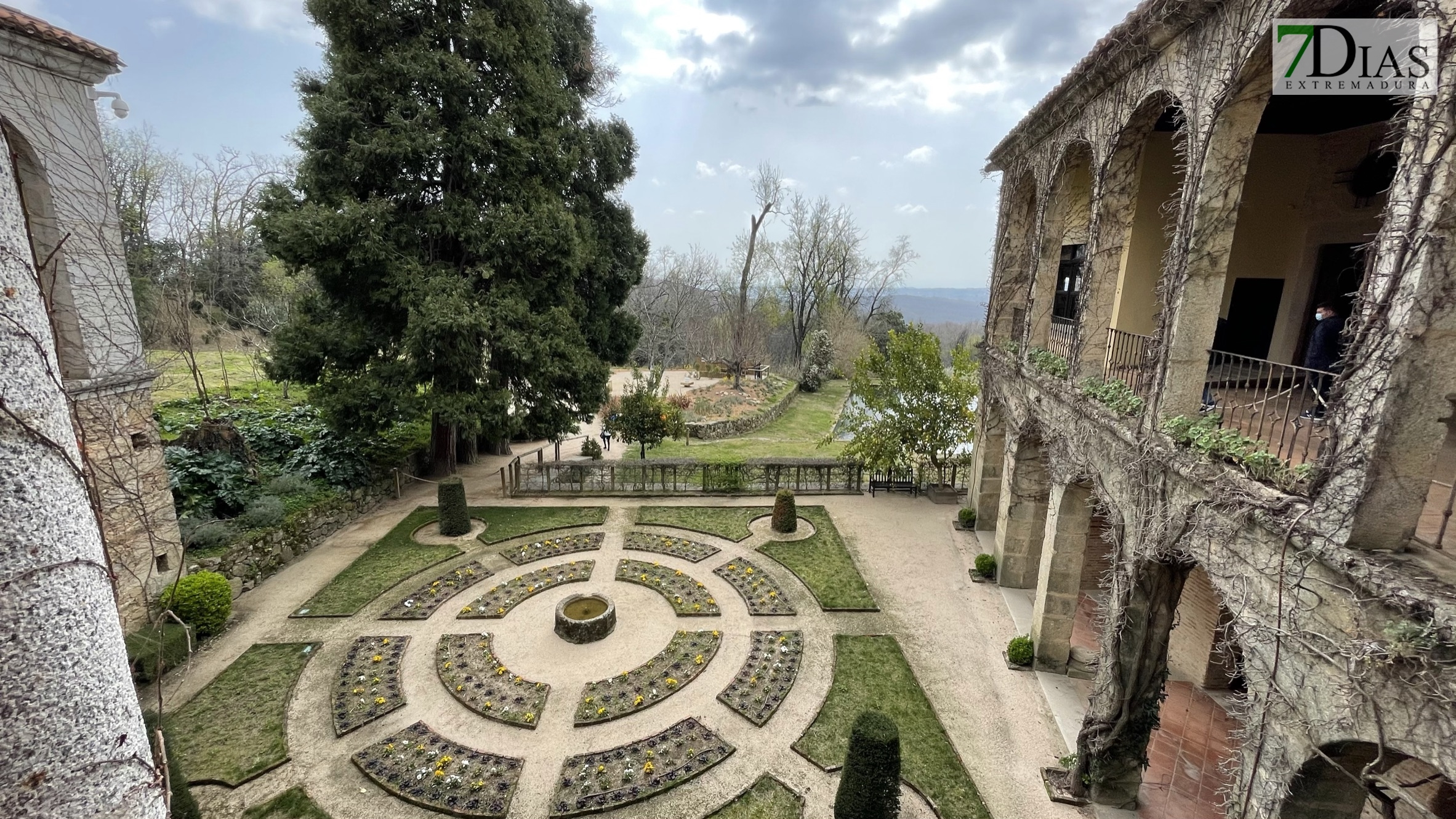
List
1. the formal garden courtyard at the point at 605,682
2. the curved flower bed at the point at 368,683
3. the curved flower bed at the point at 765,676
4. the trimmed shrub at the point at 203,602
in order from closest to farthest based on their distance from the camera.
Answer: the formal garden courtyard at the point at 605,682, the curved flower bed at the point at 368,683, the curved flower bed at the point at 765,676, the trimmed shrub at the point at 203,602

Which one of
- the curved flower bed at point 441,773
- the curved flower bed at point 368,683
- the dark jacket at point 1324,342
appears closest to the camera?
the dark jacket at point 1324,342

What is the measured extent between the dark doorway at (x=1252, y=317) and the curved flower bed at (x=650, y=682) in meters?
10.6

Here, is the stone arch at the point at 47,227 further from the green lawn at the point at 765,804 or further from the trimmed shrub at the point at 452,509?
the green lawn at the point at 765,804

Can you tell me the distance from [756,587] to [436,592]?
6783 mm

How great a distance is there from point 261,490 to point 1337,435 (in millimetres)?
18633

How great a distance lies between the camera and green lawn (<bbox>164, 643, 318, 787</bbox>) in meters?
8.25

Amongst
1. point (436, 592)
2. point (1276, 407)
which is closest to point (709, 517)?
point (436, 592)

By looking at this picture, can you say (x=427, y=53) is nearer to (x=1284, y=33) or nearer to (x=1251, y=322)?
(x=1284, y=33)

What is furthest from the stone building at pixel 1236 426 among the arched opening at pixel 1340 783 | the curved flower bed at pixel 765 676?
the curved flower bed at pixel 765 676

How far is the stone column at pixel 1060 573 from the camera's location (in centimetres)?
992

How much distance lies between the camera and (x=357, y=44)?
560 inches

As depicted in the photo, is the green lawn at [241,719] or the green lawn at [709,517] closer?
the green lawn at [241,719]

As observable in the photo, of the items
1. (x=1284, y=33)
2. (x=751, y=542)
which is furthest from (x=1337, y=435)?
(x=751, y=542)

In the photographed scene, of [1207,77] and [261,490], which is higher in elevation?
[1207,77]
